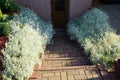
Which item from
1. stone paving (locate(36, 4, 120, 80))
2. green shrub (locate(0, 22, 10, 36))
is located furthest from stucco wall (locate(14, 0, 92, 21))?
green shrub (locate(0, 22, 10, 36))

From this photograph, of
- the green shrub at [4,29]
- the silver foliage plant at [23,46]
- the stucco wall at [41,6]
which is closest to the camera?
the silver foliage plant at [23,46]

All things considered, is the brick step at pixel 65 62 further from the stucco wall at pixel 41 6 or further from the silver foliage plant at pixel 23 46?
the stucco wall at pixel 41 6

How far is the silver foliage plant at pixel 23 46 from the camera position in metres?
5.41

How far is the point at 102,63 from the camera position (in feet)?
21.1

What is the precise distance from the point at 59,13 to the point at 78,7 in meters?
0.79

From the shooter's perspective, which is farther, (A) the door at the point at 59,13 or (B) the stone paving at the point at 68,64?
(A) the door at the point at 59,13

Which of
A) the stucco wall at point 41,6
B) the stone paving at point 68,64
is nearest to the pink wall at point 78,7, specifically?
the stucco wall at point 41,6

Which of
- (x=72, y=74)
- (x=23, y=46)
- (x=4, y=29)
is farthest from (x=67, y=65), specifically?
(x=4, y=29)

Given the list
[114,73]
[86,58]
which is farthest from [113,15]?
[114,73]

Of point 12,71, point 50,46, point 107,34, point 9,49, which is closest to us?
point 12,71

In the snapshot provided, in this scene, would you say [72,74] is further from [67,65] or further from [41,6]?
[41,6]

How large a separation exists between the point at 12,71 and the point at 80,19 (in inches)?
194

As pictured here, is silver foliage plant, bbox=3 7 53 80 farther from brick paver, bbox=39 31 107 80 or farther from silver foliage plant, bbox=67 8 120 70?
silver foliage plant, bbox=67 8 120 70

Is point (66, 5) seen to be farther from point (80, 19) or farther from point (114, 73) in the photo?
point (114, 73)
